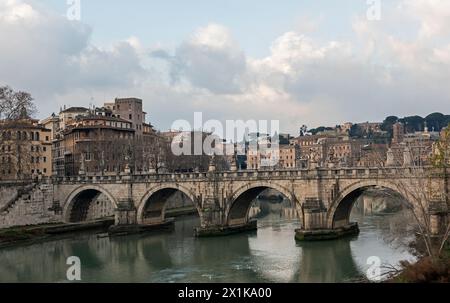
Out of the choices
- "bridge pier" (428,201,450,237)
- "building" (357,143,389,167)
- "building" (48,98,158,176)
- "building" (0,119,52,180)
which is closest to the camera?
"bridge pier" (428,201,450,237)

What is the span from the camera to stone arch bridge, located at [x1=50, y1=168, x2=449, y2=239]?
105 ft

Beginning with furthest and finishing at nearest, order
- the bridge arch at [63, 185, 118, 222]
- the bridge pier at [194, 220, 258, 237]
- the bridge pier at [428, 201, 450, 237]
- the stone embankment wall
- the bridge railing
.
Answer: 1. the bridge arch at [63, 185, 118, 222]
2. the stone embankment wall
3. the bridge pier at [194, 220, 258, 237]
4. the bridge railing
5. the bridge pier at [428, 201, 450, 237]

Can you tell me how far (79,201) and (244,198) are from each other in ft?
52.7

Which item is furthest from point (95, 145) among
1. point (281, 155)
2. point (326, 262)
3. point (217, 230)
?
point (281, 155)

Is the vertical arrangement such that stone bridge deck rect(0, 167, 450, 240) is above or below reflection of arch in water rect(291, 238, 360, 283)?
above

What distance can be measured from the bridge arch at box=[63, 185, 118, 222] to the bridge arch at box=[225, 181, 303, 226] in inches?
427

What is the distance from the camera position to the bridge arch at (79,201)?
46.2 metres

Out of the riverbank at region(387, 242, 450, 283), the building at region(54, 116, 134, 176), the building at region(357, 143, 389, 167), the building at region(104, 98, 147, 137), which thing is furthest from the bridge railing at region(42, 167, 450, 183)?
the building at region(104, 98, 147, 137)

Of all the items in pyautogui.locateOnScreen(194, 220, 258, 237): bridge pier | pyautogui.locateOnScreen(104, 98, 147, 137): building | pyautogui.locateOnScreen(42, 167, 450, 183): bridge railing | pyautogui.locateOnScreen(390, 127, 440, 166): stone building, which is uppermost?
pyautogui.locateOnScreen(104, 98, 147, 137): building

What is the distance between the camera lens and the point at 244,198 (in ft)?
133

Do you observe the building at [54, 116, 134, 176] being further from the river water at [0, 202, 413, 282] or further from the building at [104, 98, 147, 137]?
the river water at [0, 202, 413, 282]

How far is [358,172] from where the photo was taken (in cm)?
3391
